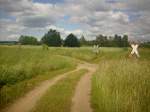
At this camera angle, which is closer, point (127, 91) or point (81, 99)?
point (127, 91)

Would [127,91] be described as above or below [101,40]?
below

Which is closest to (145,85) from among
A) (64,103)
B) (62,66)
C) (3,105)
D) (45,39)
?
(64,103)

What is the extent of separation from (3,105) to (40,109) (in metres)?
2.34

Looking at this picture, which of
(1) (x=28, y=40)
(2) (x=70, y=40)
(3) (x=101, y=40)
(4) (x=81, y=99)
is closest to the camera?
(4) (x=81, y=99)

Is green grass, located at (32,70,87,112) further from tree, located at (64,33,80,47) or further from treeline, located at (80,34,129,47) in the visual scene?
treeline, located at (80,34,129,47)

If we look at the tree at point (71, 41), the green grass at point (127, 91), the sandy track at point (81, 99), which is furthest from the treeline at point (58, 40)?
the green grass at point (127, 91)

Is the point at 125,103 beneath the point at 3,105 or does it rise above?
above

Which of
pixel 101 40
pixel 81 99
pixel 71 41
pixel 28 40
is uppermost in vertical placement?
pixel 28 40

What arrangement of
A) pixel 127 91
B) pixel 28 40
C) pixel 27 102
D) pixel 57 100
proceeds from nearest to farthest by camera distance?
pixel 127 91 → pixel 27 102 → pixel 57 100 → pixel 28 40

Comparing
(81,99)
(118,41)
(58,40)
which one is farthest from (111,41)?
(81,99)

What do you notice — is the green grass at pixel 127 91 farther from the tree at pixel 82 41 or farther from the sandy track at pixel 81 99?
the tree at pixel 82 41

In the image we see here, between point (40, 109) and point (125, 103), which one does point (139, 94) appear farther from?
point (40, 109)

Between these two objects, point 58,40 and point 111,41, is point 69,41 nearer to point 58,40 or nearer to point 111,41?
point 58,40

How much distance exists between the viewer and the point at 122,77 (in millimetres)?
12352
